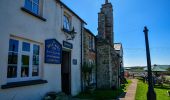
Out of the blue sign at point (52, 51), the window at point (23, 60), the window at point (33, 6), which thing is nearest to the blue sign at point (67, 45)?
the blue sign at point (52, 51)

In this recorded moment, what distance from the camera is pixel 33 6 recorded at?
8.70 meters

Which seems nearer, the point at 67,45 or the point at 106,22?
the point at 67,45

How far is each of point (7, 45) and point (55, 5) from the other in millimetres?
4654

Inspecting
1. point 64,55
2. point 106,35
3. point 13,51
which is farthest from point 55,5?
point 106,35

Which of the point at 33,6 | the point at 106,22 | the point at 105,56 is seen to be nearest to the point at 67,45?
the point at 33,6

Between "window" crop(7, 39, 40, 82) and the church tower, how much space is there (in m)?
12.5

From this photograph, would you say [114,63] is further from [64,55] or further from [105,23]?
[64,55]

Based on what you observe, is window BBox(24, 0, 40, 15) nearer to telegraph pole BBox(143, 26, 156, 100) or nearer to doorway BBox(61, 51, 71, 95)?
doorway BBox(61, 51, 71, 95)

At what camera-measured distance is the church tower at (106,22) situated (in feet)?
66.8

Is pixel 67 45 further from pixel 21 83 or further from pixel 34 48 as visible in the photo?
pixel 21 83

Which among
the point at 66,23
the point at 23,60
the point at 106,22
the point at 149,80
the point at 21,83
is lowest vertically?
the point at 21,83

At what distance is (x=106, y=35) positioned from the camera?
21.3 meters

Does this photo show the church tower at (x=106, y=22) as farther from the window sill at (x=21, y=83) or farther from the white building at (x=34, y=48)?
the window sill at (x=21, y=83)

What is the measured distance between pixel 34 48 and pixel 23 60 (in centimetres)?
96
